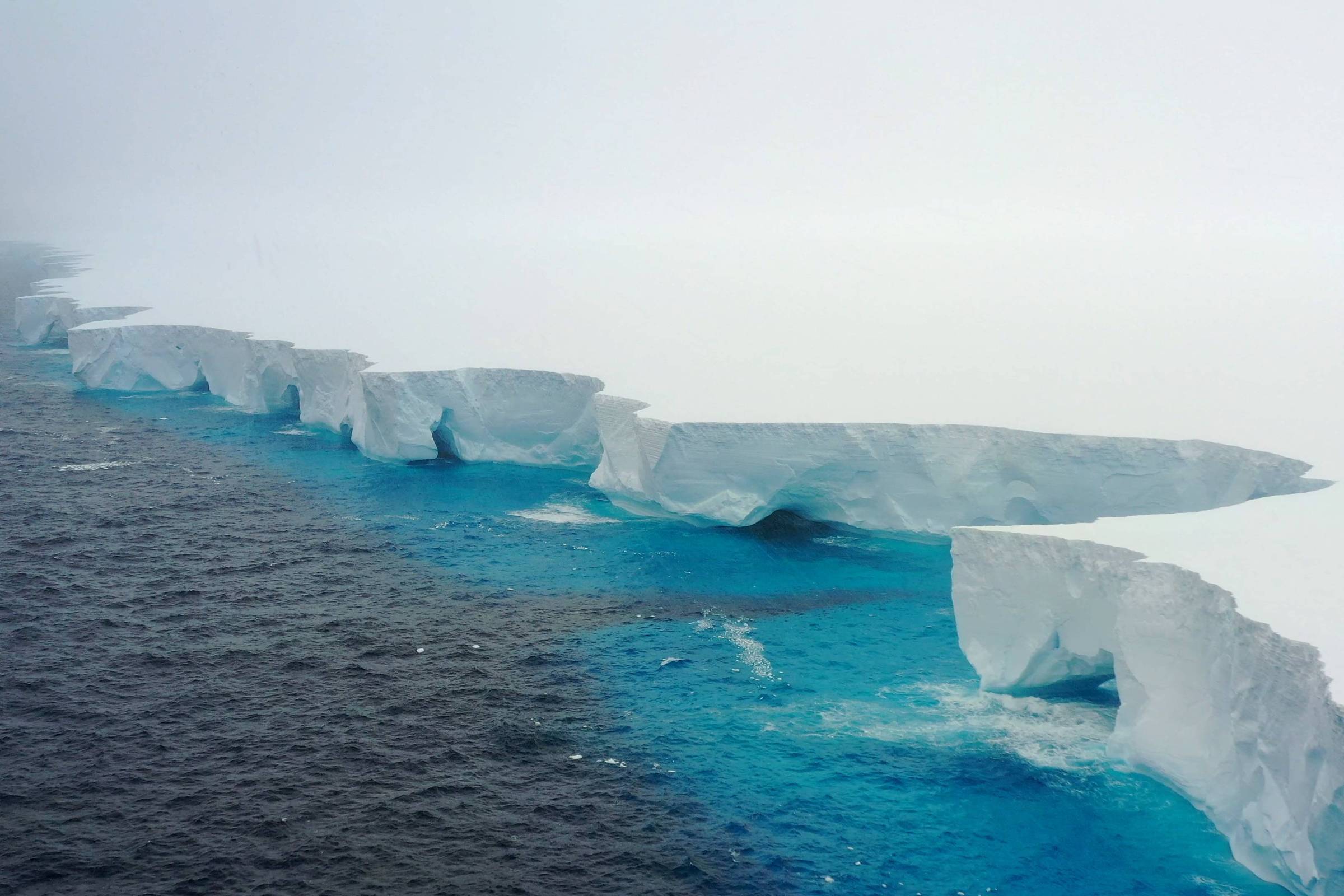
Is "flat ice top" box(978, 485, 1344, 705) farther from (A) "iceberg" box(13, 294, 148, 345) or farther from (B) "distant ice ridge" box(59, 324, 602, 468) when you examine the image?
(A) "iceberg" box(13, 294, 148, 345)

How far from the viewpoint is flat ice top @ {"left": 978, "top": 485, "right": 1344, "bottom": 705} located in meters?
9.06

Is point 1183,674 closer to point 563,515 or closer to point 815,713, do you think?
point 815,713

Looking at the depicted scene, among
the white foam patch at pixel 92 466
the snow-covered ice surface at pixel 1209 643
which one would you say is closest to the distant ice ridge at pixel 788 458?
the snow-covered ice surface at pixel 1209 643

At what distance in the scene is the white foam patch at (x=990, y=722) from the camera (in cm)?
1118

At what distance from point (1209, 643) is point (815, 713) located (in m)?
4.09

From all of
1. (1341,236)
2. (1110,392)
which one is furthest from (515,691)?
(1341,236)

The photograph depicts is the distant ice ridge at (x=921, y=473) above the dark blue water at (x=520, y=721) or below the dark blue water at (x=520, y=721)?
above

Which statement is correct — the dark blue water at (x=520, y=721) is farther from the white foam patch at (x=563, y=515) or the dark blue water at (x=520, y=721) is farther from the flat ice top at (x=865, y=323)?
the flat ice top at (x=865, y=323)

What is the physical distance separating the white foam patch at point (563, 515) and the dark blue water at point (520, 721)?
4.8 inches

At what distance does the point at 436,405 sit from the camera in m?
21.2

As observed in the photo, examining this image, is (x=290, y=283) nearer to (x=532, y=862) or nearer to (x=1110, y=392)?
(x=1110, y=392)

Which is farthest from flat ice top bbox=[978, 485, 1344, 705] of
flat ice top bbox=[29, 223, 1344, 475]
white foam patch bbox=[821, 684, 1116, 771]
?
flat ice top bbox=[29, 223, 1344, 475]

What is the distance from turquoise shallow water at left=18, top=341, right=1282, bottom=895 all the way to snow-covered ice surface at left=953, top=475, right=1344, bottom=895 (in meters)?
0.65

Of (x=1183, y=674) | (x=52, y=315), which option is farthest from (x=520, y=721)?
(x=52, y=315)
